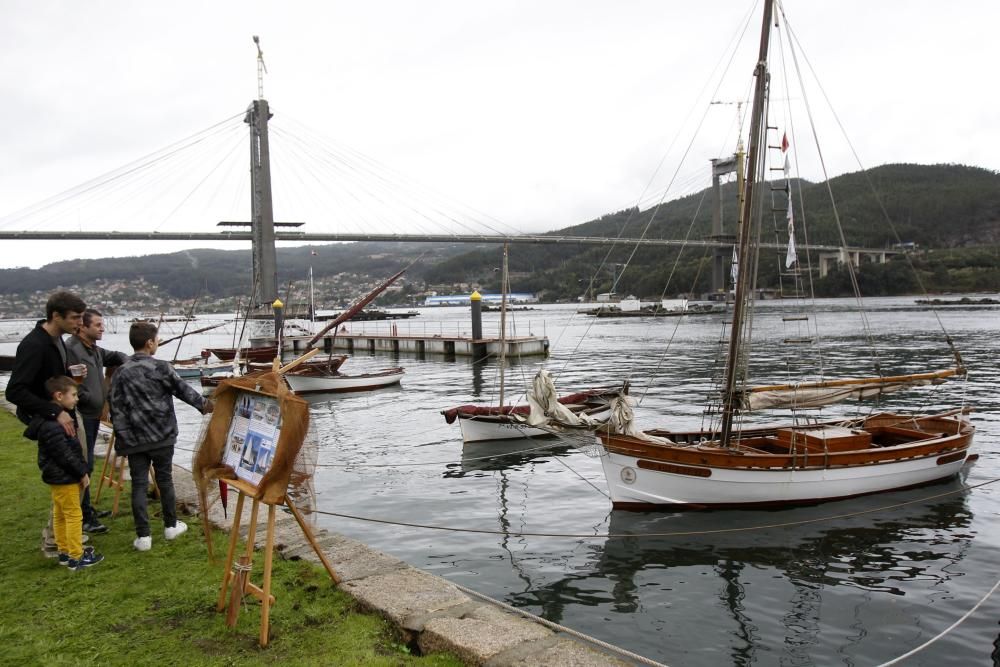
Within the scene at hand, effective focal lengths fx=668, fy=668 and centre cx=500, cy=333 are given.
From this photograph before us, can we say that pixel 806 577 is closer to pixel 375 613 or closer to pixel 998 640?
pixel 998 640

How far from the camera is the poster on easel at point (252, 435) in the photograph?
4453mm

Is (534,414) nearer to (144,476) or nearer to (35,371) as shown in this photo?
(144,476)

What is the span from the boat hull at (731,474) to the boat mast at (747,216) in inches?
35.4

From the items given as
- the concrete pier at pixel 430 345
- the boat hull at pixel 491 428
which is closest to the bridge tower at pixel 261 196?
the concrete pier at pixel 430 345

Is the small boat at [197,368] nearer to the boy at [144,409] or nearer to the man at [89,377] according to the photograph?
the man at [89,377]

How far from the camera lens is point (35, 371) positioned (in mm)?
5469

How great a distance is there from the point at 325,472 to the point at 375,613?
966 centimetres

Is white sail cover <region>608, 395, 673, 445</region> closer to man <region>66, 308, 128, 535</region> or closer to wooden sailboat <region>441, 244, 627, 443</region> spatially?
wooden sailboat <region>441, 244, 627, 443</region>

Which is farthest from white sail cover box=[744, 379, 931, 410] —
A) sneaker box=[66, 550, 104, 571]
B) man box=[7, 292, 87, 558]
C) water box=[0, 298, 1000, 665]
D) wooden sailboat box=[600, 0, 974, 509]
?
man box=[7, 292, 87, 558]

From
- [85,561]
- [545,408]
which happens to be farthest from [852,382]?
[85,561]

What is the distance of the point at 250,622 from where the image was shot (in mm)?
4676

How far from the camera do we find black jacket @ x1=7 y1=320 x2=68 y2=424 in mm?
5332

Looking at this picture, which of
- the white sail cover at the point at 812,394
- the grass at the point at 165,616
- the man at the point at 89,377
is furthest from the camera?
the white sail cover at the point at 812,394

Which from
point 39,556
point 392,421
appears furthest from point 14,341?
point 39,556
